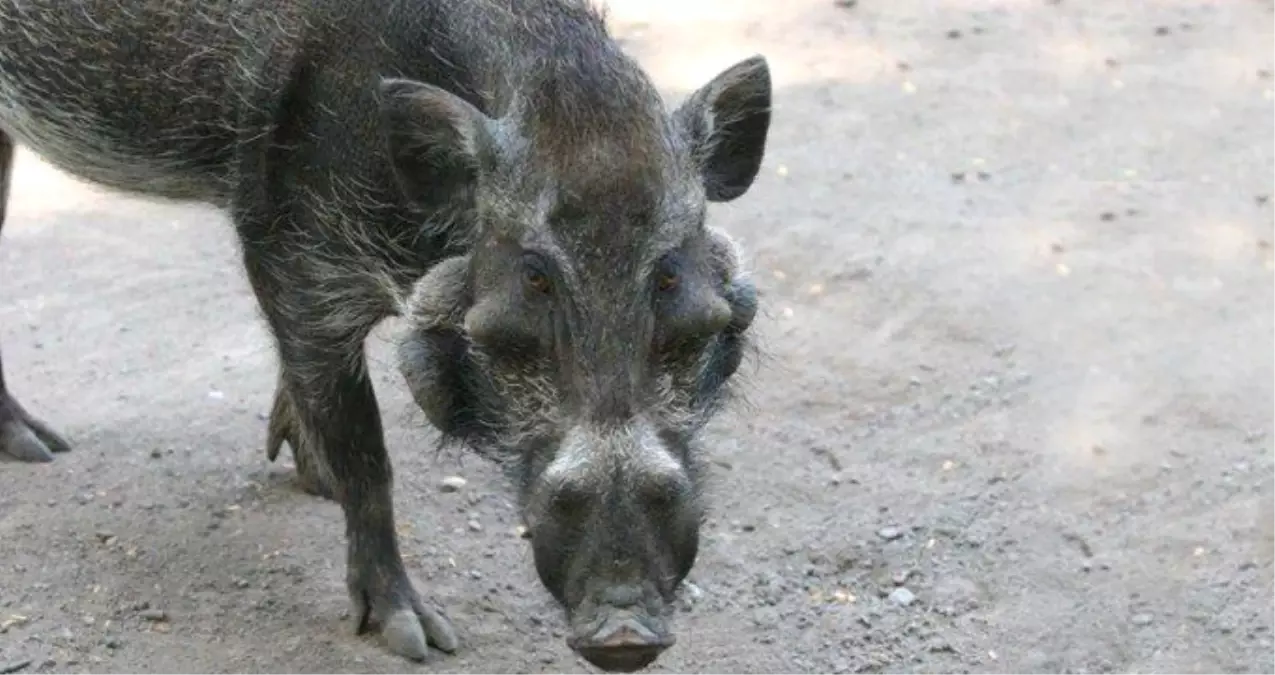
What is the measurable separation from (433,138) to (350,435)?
1.11 m

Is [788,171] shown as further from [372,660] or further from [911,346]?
[372,660]

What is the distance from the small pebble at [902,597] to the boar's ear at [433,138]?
1806mm

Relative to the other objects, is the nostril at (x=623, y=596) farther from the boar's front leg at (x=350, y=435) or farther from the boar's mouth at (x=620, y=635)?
the boar's front leg at (x=350, y=435)

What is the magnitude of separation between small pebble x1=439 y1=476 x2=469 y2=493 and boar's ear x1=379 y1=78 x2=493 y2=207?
1.66 m

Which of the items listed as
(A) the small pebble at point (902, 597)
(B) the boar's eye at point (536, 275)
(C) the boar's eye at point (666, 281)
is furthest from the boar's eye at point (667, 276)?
(A) the small pebble at point (902, 597)

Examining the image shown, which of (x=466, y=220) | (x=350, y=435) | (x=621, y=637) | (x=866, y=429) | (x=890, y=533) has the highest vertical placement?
(x=466, y=220)

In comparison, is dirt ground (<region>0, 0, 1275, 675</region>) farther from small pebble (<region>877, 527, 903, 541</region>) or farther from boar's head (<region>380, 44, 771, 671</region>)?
boar's head (<region>380, 44, 771, 671</region>)

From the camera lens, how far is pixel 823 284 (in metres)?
6.39

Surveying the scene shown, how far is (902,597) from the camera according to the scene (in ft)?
15.5

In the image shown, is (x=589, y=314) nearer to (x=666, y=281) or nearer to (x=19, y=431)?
(x=666, y=281)

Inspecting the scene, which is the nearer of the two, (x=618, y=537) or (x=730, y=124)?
(x=618, y=537)

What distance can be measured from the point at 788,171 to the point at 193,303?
8.36 feet

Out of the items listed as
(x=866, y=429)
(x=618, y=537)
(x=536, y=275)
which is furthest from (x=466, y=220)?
(x=866, y=429)

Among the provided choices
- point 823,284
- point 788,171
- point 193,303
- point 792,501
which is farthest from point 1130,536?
point 193,303
